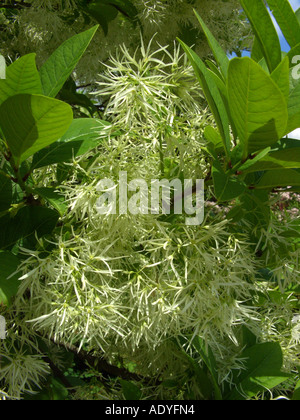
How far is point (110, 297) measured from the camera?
727 mm

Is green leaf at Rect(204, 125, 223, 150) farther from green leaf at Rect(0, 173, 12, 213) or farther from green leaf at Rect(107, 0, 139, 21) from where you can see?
green leaf at Rect(107, 0, 139, 21)

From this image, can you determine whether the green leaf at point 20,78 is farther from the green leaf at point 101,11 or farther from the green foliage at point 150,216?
the green leaf at point 101,11

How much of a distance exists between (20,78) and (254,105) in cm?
35

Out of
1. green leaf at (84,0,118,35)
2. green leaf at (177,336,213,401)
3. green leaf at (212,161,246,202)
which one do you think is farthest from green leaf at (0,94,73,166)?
green leaf at (84,0,118,35)

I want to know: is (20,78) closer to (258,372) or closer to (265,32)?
(265,32)

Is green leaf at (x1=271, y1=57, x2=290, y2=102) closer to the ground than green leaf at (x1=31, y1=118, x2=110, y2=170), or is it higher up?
higher up

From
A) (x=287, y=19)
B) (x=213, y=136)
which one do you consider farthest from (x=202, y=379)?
(x=287, y=19)

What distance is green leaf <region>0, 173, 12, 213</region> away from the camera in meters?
0.77

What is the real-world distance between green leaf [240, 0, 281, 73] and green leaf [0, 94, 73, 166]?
0.35 metres

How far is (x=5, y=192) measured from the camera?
2.53 feet

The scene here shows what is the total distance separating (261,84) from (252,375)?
579mm

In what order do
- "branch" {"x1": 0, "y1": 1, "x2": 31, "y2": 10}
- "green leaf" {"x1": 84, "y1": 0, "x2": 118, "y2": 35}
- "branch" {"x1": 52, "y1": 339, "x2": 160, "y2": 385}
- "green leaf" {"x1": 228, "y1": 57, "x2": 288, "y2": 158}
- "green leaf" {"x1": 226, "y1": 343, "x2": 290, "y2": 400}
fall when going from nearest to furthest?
"green leaf" {"x1": 228, "y1": 57, "x2": 288, "y2": 158} → "green leaf" {"x1": 226, "y1": 343, "x2": 290, "y2": 400} → "branch" {"x1": 52, "y1": 339, "x2": 160, "y2": 385} → "green leaf" {"x1": 84, "y1": 0, "x2": 118, "y2": 35} → "branch" {"x1": 0, "y1": 1, "x2": 31, "y2": 10}
